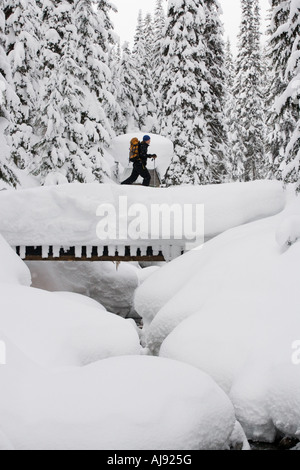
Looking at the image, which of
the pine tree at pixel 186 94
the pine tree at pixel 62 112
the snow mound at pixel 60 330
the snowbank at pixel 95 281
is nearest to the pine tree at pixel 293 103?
the snow mound at pixel 60 330

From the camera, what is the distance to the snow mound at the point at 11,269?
6.77 m

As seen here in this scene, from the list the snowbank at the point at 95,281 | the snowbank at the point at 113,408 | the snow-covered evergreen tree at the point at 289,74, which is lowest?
the snowbank at the point at 95,281

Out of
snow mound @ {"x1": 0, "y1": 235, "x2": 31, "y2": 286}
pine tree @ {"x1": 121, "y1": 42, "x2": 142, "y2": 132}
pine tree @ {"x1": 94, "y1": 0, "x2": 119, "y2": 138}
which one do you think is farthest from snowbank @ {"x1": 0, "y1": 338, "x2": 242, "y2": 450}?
pine tree @ {"x1": 121, "y1": 42, "x2": 142, "y2": 132}

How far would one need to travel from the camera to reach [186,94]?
20.8 metres

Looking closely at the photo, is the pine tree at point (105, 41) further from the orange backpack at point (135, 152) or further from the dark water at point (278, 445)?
the dark water at point (278, 445)

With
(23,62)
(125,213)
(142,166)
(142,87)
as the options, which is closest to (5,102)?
(142,166)

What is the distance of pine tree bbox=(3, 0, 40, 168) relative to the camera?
17812mm

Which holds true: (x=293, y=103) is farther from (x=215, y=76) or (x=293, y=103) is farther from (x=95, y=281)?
(x=215, y=76)

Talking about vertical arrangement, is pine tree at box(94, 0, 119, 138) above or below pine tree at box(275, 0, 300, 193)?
above

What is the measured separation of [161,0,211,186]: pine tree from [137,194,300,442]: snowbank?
13.1m

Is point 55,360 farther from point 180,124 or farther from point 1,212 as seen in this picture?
point 180,124

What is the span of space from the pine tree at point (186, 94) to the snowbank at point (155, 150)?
1.23m

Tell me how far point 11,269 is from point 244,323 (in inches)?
145

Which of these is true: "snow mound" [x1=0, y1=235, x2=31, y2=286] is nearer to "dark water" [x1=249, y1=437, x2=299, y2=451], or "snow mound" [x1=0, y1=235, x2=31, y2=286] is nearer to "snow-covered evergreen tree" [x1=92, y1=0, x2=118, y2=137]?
"dark water" [x1=249, y1=437, x2=299, y2=451]
